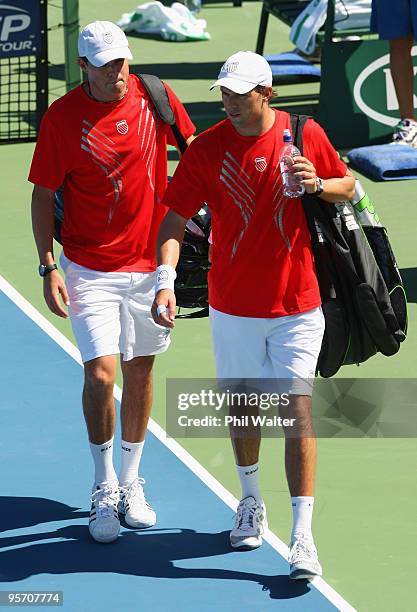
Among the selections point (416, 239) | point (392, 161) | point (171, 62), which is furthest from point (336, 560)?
point (171, 62)

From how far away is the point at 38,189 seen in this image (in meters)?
6.73

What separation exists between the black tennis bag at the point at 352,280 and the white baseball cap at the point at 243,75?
0.29m

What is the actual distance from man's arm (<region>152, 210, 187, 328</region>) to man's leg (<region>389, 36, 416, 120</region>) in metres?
7.62

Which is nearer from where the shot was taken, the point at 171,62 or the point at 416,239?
the point at 416,239

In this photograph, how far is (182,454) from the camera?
7.75m

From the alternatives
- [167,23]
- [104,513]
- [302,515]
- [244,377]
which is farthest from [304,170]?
[167,23]

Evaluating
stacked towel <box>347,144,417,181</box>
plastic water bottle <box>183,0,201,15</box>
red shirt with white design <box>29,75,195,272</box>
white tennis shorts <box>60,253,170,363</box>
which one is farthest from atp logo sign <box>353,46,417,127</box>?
white tennis shorts <box>60,253,170,363</box>

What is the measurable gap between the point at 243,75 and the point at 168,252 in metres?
0.84

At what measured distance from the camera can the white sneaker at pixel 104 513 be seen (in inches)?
268

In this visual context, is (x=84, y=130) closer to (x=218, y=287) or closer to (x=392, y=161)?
(x=218, y=287)

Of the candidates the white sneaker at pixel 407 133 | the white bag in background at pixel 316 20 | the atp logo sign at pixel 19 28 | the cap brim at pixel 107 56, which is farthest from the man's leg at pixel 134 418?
the white bag in background at pixel 316 20

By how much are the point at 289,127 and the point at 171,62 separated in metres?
12.1

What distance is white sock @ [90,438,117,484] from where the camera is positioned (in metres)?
6.88

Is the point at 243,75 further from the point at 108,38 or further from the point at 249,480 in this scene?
the point at 249,480
